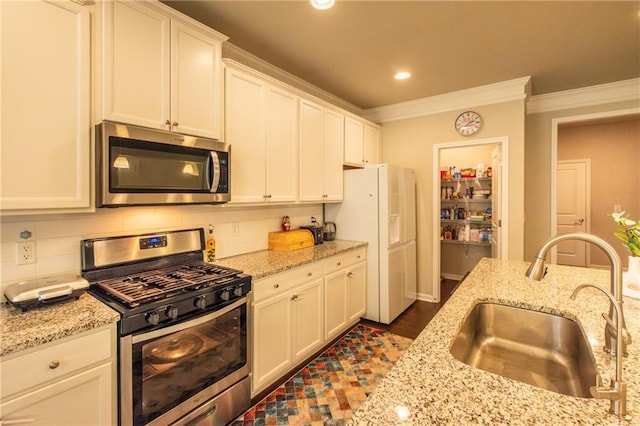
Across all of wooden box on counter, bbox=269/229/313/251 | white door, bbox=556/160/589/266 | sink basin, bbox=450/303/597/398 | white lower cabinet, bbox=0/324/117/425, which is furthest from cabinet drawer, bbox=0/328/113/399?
white door, bbox=556/160/589/266

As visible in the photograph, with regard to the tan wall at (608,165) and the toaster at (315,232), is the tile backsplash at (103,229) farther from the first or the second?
the tan wall at (608,165)

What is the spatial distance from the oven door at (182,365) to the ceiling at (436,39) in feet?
6.50

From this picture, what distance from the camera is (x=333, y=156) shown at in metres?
3.23

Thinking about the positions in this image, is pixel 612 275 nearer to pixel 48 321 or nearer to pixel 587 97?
pixel 48 321

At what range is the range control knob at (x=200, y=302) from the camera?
158 cm

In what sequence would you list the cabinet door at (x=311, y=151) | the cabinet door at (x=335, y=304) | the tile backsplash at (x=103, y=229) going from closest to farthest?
the tile backsplash at (x=103, y=229) < the cabinet door at (x=335, y=304) < the cabinet door at (x=311, y=151)

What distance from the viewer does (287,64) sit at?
287cm

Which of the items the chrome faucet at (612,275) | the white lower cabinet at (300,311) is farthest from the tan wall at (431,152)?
the chrome faucet at (612,275)

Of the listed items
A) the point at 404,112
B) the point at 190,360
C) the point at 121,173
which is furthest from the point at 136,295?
the point at 404,112

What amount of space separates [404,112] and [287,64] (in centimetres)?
190

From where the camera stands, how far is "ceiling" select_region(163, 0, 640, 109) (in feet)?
6.65

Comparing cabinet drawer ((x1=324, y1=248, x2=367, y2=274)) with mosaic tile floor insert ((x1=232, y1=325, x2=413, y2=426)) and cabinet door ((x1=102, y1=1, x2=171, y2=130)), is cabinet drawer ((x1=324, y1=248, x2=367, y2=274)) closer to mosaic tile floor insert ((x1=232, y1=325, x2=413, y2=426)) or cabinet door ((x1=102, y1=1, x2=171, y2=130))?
mosaic tile floor insert ((x1=232, y1=325, x2=413, y2=426))

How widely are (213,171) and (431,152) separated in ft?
9.72

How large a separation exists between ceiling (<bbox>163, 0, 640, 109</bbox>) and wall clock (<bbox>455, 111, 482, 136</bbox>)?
0.36 metres
